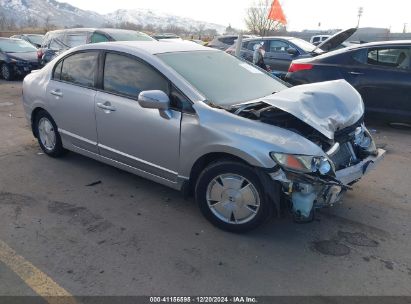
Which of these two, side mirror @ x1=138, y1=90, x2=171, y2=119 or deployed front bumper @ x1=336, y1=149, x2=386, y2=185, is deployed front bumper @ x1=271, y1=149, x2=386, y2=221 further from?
side mirror @ x1=138, y1=90, x2=171, y2=119

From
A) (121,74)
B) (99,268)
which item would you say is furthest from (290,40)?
(99,268)

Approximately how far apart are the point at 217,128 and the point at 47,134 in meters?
2.97

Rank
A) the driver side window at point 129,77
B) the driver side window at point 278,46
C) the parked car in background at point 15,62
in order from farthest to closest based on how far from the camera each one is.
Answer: the parked car in background at point 15,62, the driver side window at point 278,46, the driver side window at point 129,77

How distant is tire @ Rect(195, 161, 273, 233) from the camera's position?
11.2ft

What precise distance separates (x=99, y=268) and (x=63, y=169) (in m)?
2.38

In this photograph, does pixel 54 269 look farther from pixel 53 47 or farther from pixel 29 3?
pixel 29 3

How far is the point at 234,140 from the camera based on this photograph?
341 cm

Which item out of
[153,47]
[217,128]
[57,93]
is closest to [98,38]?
[57,93]

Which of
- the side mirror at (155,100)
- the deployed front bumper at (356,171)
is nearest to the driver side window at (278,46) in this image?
the deployed front bumper at (356,171)

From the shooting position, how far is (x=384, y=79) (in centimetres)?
691

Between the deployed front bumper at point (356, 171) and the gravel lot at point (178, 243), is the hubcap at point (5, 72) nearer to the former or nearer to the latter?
the gravel lot at point (178, 243)

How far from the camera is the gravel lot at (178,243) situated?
2949 mm

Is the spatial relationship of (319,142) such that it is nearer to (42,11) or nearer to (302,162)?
(302,162)

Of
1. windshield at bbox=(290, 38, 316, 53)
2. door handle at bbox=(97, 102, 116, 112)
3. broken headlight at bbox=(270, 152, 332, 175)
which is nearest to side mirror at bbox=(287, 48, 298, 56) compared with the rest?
windshield at bbox=(290, 38, 316, 53)
